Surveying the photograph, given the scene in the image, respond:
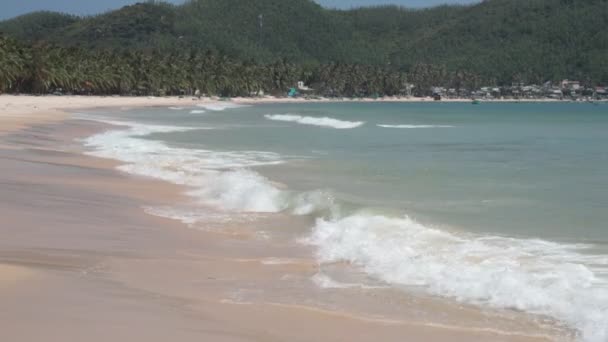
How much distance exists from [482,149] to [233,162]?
36.1ft

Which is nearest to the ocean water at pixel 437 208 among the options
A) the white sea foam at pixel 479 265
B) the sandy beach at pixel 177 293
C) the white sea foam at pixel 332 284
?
the white sea foam at pixel 479 265

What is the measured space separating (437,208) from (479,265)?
442 centimetres

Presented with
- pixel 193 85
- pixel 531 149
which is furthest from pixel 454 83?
pixel 531 149

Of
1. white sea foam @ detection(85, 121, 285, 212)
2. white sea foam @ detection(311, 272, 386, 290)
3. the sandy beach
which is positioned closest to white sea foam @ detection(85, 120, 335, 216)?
white sea foam @ detection(85, 121, 285, 212)

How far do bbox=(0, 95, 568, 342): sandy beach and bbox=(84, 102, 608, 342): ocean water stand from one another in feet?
Answer: 1.73

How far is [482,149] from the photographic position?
2720 centimetres

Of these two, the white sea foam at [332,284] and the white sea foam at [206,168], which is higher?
the white sea foam at [332,284]

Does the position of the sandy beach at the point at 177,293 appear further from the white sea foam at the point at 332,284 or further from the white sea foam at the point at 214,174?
the white sea foam at the point at 214,174

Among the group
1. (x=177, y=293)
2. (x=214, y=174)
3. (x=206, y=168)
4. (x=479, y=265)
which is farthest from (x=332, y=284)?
(x=206, y=168)

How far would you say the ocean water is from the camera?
7.03 m

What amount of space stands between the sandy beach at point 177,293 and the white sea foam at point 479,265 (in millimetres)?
336

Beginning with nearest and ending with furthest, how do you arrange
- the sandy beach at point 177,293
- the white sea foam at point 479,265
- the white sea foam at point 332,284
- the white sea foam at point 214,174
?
1. the sandy beach at point 177,293
2. the white sea foam at point 479,265
3. the white sea foam at point 332,284
4. the white sea foam at point 214,174

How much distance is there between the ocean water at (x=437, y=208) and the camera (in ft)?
23.1

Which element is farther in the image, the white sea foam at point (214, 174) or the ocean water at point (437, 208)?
the white sea foam at point (214, 174)
